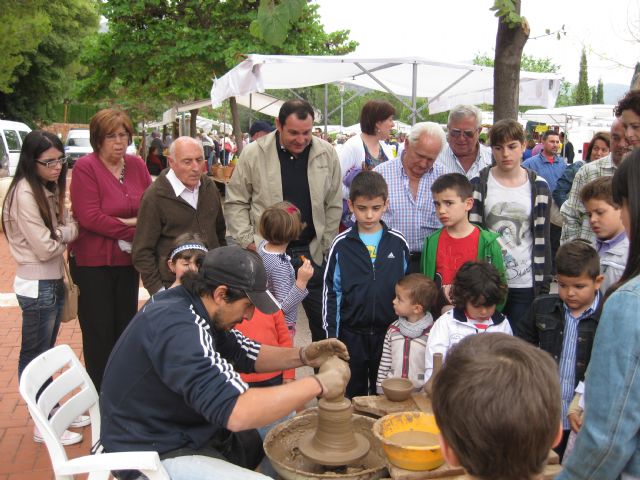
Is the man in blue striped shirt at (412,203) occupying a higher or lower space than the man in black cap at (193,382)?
higher

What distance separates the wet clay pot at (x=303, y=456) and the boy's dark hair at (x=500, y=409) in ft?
3.32

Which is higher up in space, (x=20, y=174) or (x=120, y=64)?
(x=120, y=64)

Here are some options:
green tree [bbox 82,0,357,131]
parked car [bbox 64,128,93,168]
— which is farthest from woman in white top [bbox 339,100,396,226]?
parked car [bbox 64,128,93,168]

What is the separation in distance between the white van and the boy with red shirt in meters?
13.6

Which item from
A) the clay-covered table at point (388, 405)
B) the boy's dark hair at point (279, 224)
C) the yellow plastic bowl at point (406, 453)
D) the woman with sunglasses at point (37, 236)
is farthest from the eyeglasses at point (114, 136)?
the yellow plastic bowl at point (406, 453)

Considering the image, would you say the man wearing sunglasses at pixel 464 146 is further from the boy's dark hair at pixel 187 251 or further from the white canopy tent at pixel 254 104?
the white canopy tent at pixel 254 104

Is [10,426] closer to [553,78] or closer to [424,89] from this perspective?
[553,78]

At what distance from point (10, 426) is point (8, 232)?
1.38 m

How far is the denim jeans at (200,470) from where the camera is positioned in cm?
218

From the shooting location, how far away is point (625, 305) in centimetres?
148

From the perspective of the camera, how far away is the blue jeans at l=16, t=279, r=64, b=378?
3707 millimetres

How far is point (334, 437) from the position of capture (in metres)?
2.37

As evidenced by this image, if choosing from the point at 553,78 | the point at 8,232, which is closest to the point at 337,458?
the point at 8,232

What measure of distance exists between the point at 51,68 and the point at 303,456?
31028 mm
